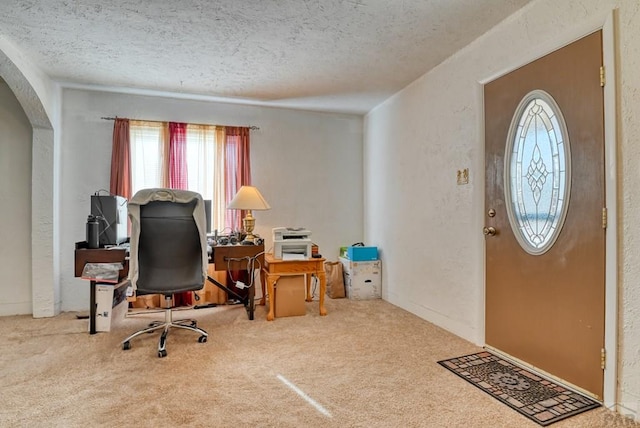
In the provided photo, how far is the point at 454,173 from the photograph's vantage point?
10.1 feet

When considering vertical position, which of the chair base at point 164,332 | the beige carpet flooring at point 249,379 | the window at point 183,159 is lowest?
the beige carpet flooring at point 249,379

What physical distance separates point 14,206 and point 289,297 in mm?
3015

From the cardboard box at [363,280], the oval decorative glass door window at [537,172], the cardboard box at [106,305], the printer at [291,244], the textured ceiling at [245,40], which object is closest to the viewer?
the oval decorative glass door window at [537,172]

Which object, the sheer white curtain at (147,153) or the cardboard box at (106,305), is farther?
the sheer white curtain at (147,153)

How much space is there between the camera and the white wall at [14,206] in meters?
3.62

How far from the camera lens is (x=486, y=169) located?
2701mm

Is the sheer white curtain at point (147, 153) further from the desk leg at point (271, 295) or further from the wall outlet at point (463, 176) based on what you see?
the wall outlet at point (463, 176)

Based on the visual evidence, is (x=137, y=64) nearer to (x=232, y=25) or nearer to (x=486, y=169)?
(x=232, y=25)

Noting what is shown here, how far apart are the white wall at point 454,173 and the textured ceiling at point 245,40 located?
0.21 meters

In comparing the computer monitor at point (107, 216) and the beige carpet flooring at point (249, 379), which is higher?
the computer monitor at point (107, 216)

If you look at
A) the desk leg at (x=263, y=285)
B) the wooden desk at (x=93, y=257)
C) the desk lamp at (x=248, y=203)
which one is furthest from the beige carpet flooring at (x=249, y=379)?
the desk lamp at (x=248, y=203)

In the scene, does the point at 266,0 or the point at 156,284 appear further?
the point at 156,284

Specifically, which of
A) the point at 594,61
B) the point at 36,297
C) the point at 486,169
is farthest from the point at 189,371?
the point at 594,61

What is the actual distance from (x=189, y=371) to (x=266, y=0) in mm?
2489
